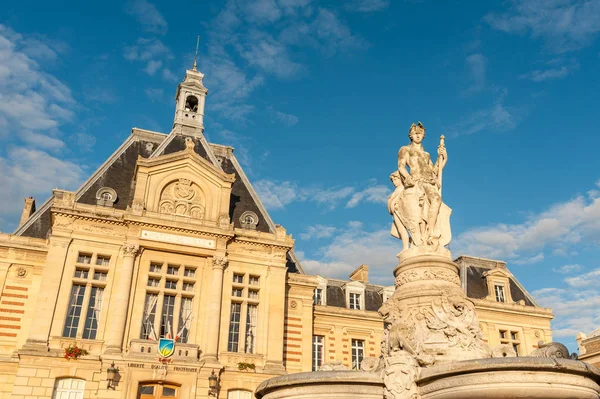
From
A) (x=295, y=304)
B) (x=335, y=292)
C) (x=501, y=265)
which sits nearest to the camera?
(x=295, y=304)

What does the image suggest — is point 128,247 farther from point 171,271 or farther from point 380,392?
point 380,392

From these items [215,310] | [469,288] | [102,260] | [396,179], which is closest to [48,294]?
[102,260]

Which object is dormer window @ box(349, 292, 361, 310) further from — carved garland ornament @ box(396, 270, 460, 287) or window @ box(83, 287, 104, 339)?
carved garland ornament @ box(396, 270, 460, 287)

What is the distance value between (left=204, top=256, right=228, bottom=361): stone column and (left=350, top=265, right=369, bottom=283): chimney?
16407mm

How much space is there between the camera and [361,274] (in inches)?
1709

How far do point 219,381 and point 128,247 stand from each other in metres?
8.53

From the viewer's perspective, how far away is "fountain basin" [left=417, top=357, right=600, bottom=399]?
7.32 meters

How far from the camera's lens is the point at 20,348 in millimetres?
26125

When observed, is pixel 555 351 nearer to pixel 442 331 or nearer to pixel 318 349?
pixel 442 331

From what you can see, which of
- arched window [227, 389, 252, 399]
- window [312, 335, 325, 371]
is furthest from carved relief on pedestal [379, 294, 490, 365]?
window [312, 335, 325, 371]

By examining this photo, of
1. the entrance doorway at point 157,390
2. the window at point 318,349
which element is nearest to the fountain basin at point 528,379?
the entrance doorway at point 157,390

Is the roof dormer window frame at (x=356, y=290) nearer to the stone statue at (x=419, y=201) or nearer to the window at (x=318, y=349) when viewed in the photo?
the window at (x=318, y=349)

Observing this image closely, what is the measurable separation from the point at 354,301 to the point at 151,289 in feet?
56.0

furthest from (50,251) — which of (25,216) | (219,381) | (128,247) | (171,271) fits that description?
(219,381)
